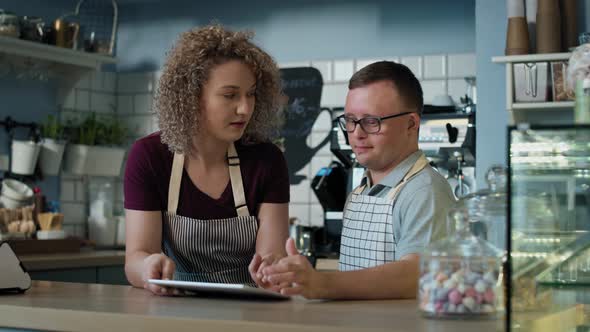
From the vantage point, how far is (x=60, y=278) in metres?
3.80

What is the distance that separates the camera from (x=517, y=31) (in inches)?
139

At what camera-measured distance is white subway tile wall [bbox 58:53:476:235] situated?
476cm

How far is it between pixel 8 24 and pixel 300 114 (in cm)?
168

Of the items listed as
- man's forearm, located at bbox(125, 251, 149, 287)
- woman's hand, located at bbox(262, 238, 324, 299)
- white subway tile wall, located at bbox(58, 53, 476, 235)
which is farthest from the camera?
white subway tile wall, located at bbox(58, 53, 476, 235)

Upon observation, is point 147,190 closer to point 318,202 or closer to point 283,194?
point 283,194

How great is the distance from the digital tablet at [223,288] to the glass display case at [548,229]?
0.57m

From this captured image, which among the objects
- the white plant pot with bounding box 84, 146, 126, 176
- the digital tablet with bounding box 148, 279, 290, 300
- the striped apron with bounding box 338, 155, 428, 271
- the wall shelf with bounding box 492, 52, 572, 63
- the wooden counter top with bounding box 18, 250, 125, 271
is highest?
the wall shelf with bounding box 492, 52, 572, 63

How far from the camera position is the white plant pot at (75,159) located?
5.01 metres

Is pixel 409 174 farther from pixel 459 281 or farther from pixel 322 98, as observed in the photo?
pixel 322 98

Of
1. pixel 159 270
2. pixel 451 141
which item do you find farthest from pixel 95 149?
pixel 159 270

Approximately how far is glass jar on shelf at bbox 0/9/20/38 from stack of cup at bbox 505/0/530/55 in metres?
2.44

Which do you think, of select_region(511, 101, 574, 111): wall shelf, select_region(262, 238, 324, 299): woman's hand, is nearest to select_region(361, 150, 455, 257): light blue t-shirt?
select_region(262, 238, 324, 299): woman's hand

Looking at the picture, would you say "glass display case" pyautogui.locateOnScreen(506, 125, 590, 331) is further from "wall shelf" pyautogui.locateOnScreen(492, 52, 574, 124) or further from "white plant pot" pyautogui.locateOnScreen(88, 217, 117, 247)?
"white plant pot" pyautogui.locateOnScreen(88, 217, 117, 247)

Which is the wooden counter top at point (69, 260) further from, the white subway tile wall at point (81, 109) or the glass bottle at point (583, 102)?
the glass bottle at point (583, 102)
